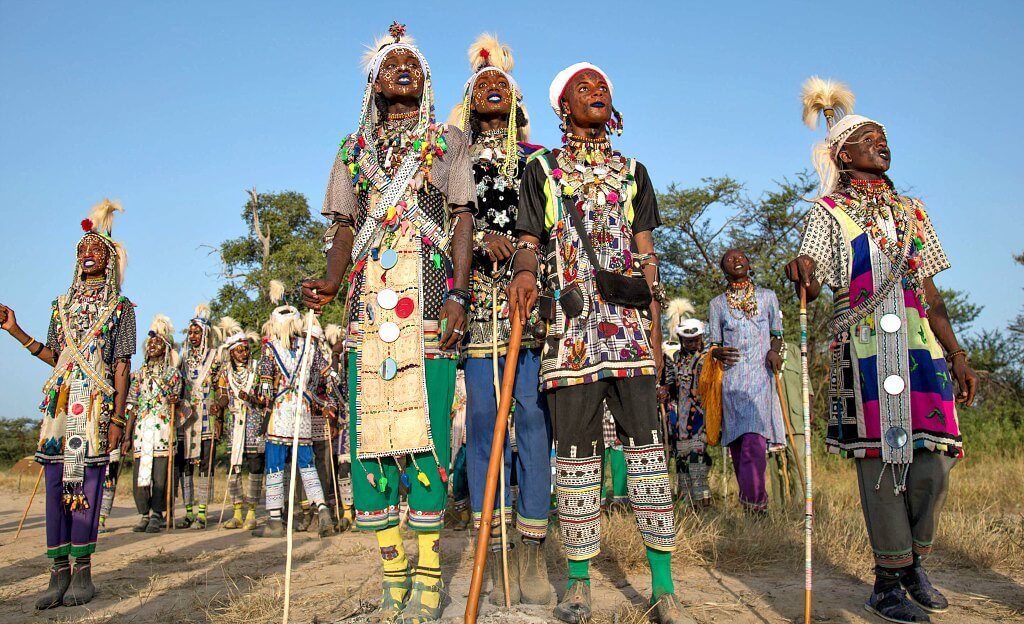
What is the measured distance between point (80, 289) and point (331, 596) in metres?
2.79

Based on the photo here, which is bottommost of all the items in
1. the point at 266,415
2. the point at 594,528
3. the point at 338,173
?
the point at 594,528

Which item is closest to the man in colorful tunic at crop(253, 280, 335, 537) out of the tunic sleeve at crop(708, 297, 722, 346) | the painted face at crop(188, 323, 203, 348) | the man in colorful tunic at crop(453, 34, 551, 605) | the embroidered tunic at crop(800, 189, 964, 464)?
the painted face at crop(188, 323, 203, 348)

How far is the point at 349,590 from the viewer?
487cm

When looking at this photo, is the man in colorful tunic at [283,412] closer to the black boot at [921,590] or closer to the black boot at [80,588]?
the black boot at [80,588]

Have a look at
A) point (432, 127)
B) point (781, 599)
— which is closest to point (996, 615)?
point (781, 599)

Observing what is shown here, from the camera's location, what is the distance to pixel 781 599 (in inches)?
177

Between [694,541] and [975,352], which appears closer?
[694,541]

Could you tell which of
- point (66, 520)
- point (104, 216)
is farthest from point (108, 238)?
point (66, 520)

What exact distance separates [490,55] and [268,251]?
2078 cm

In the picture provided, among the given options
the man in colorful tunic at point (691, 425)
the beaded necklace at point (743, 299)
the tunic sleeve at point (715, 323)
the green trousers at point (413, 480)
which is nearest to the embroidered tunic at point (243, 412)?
the man in colorful tunic at point (691, 425)

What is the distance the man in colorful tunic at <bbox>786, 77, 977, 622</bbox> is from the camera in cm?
425

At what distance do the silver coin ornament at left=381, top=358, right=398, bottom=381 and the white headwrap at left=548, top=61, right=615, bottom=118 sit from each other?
1601 mm

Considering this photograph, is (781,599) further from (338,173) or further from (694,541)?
(338,173)

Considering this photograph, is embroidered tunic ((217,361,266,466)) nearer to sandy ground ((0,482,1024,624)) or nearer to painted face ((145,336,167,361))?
painted face ((145,336,167,361))
